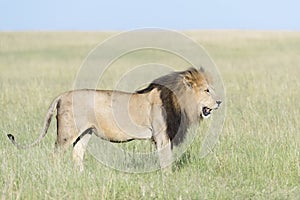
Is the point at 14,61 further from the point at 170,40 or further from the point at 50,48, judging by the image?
the point at 170,40

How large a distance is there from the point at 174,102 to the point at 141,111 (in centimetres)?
37

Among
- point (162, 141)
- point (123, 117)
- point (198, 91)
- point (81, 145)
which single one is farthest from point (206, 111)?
point (81, 145)

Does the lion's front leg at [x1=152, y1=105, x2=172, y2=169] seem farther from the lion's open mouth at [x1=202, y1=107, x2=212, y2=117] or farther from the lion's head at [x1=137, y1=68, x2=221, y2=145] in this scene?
the lion's open mouth at [x1=202, y1=107, x2=212, y2=117]

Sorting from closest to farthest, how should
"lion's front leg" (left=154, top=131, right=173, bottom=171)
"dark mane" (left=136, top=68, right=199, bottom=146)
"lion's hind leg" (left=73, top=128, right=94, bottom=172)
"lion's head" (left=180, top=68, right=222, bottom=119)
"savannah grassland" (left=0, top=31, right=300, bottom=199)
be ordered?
"savannah grassland" (left=0, top=31, right=300, bottom=199), "lion's front leg" (left=154, top=131, right=173, bottom=171), "dark mane" (left=136, top=68, right=199, bottom=146), "lion's head" (left=180, top=68, right=222, bottom=119), "lion's hind leg" (left=73, top=128, right=94, bottom=172)

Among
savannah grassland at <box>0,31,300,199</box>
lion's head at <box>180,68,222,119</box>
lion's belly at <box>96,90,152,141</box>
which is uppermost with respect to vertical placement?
lion's head at <box>180,68,222,119</box>

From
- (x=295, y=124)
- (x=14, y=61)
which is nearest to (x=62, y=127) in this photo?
(x=295, y=124)

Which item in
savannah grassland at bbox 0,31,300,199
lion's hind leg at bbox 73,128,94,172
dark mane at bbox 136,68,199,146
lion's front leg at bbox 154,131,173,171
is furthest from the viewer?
lion's hind leg at bbox 73,128,94,172

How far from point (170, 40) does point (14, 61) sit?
32.7ft

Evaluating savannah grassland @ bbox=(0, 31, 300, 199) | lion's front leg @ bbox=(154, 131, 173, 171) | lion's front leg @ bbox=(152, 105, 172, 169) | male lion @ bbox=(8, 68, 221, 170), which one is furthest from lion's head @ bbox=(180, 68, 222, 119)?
savannah grassland @ bbox=(0, 31, 300, 199)

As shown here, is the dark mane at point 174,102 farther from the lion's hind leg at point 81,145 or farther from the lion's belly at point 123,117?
the lion's hind leg at point 81,145

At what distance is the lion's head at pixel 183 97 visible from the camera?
6160mm

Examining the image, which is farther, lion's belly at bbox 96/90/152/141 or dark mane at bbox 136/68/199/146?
dark mane at bbox 136/68/199/146

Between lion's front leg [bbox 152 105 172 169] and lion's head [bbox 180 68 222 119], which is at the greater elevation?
lion's head [bbox 180 68 222 119]

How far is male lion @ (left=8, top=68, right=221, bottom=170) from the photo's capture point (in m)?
6.04
